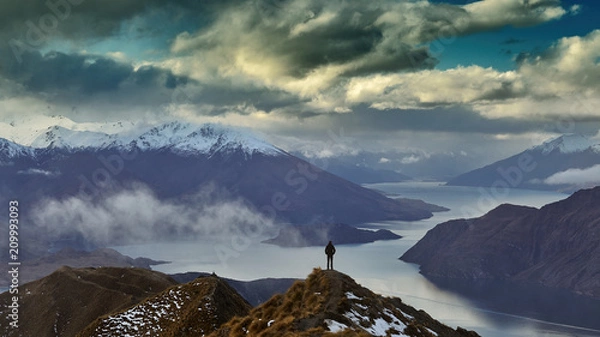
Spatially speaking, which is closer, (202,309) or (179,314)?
(202,309)

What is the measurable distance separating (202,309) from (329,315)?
4837cm

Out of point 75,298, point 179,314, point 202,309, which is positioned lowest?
point 75,298

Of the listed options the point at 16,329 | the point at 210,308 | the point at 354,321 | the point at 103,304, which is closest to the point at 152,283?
the point at 103,304

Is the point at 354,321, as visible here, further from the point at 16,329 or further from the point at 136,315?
the point at 16,329

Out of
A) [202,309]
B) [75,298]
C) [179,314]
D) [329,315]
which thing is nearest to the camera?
[329,315]

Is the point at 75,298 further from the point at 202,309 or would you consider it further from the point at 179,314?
the point at 202,309

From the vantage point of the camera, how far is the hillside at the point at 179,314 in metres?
81.4

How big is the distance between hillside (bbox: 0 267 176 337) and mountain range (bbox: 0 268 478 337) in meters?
0.30

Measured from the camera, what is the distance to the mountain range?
1736 inches

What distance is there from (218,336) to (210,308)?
112 ft

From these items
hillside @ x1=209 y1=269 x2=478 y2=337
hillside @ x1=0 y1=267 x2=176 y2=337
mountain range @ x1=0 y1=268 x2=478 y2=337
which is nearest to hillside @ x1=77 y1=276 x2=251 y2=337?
mountain range @ x1=0 y1=268 x2=478 y2=337

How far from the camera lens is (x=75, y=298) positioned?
17025 centimetres

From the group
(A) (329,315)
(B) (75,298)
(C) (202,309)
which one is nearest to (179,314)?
(C) (202,309)

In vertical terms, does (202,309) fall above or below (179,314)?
above
